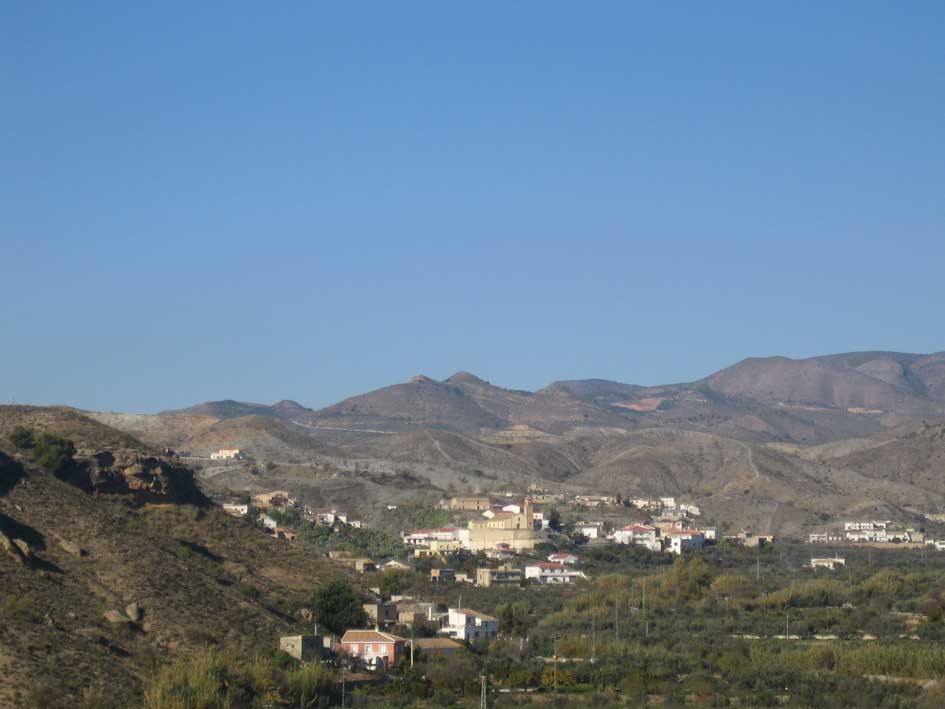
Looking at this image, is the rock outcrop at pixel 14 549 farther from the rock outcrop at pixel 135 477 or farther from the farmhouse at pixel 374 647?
the rock outcrop at pixel 135 477

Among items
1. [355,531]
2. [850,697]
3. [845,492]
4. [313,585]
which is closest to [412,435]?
[845,492]

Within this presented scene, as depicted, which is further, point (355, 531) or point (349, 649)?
point (355, 531)

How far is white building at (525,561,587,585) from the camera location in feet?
284

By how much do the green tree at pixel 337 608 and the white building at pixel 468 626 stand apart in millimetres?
5518

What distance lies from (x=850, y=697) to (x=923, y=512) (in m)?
102

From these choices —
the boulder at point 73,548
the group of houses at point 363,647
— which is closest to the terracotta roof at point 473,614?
the group of houses at point 363,647

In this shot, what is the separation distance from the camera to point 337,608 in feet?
182

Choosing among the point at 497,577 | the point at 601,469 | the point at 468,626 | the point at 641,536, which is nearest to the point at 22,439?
the point at 468,626

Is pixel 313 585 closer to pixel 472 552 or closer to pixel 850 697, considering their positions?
pixel 850 697

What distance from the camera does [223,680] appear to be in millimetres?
41188

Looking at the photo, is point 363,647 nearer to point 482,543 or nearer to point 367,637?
point 367,637

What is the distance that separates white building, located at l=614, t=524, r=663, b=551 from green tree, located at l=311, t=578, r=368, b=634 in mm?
50660

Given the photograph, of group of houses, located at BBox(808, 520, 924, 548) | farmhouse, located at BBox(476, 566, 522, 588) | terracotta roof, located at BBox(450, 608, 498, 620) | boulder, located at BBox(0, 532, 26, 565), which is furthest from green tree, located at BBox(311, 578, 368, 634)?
group of houses, located at BBox(808, 520, 924, 548)

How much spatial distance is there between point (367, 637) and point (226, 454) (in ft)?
266
